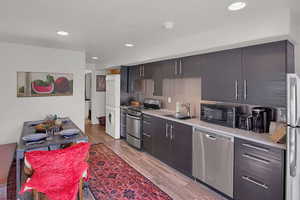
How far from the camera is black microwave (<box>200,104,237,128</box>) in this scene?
8.43 feet

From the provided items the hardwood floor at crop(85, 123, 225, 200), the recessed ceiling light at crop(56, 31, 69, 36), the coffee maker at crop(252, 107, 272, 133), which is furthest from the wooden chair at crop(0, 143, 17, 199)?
the coffee maker at crop(252, 107, 272, 133)

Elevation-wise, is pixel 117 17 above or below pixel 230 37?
above

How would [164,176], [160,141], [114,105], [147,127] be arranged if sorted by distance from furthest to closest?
[114,105]
[147,127]
[160,141]
[164,176]

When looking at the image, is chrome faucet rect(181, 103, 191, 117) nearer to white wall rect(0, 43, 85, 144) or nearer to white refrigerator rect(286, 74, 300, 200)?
white refrigerator rect(286, 74, 300, 200)

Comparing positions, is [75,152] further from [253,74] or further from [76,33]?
[253,74]

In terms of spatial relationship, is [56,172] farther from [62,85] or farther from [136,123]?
[62,85]

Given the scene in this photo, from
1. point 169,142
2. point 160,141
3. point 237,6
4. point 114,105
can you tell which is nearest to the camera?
point 237,6

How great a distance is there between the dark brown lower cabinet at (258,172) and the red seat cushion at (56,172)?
1935mm

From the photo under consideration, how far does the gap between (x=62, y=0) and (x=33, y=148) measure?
168 centimetres

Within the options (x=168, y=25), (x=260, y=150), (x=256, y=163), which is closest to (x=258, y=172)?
(x=256, y=163)

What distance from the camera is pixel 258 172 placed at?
200 cm

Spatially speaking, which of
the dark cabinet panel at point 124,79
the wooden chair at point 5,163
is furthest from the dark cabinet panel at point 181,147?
the wooden chair at point 5,163

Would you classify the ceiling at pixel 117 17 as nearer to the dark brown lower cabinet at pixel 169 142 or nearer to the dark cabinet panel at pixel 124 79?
the dark brown lower cabinet at pixel 169 142

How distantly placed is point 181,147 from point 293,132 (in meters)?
1.68
